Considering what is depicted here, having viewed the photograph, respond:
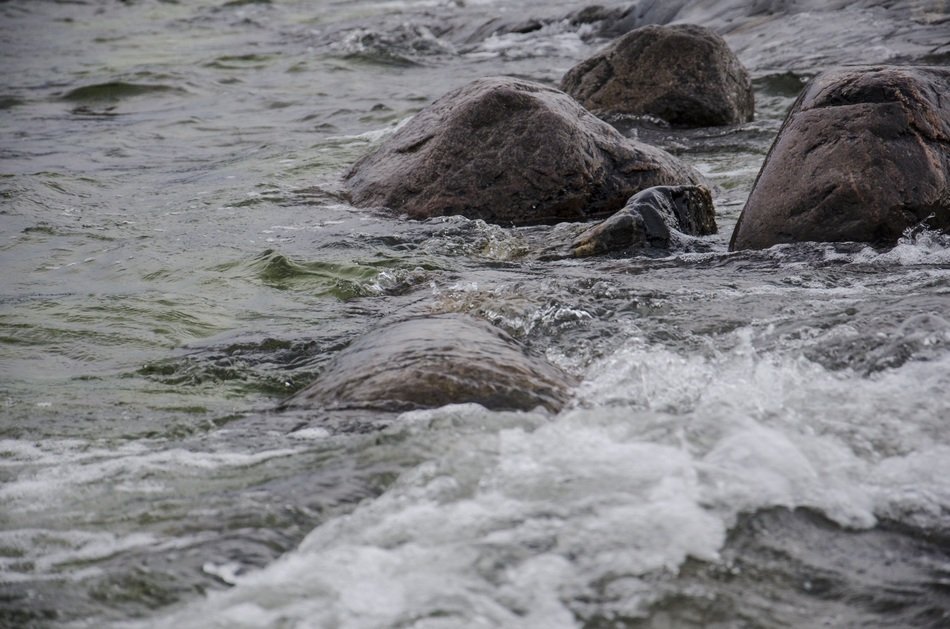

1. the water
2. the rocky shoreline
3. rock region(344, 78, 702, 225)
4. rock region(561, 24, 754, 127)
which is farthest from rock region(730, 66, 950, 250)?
rock region(561, 24, 754, 127)

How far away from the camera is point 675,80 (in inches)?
349

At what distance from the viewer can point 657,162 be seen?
679cm

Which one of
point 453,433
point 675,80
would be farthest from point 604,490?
point 675,80

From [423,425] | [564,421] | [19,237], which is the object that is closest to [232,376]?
[423,425]

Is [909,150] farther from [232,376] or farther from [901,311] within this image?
[232,376]

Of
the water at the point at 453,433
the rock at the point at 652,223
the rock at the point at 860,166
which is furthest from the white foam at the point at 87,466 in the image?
the rock at the point at 860,166

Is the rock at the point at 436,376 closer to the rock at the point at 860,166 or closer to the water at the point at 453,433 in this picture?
the water at the point at 453,433

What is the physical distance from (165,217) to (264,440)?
13.1ft

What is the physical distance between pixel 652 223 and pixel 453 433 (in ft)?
8.89

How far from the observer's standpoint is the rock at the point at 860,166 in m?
5.33

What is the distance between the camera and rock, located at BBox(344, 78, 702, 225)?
653 cm

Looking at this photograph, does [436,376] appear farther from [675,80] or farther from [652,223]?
[675,80]

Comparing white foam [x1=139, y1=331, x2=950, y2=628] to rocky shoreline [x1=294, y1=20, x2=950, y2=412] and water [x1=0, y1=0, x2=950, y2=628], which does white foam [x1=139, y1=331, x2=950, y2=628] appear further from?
rocky shoreline [x1=294, y1=20, x2=950, y2=412]

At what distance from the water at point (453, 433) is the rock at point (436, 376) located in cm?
11
